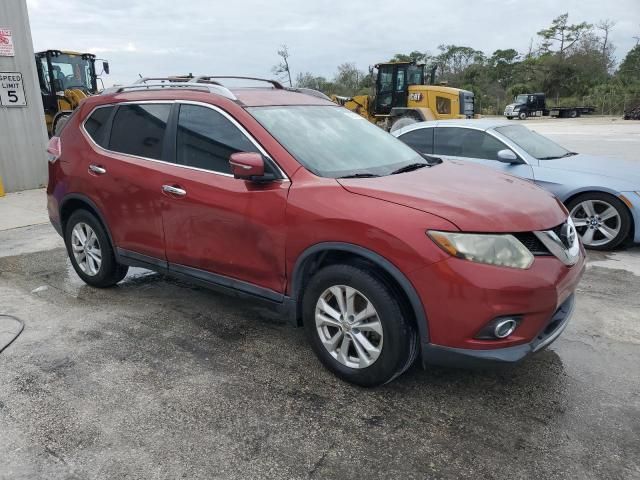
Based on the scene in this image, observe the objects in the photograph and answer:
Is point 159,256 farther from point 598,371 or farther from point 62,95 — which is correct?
point 62,95

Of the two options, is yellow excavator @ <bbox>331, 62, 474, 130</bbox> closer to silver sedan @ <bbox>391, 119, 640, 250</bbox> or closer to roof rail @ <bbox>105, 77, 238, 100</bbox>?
silver sedan @ <bbox>391, 119, 640, 250</bbox>

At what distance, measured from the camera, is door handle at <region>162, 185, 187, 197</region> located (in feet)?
12.2

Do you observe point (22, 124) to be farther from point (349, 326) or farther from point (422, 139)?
point (349, 326)

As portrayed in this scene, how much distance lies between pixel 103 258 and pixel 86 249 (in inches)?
11.7

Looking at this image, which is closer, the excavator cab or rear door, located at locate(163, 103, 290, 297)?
rear door, located at locate(163, 103, 290, 297)

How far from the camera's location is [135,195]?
4082 mm

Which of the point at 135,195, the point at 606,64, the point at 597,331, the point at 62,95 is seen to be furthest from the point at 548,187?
the point at 606,64

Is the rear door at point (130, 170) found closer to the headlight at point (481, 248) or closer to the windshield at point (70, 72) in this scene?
the headlight at point (481, 248)

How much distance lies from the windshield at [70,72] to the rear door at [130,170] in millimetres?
13275

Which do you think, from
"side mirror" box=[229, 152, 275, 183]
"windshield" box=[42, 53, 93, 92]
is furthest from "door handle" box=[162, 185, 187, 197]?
"windshield" box=[42, 53, 93, 92]

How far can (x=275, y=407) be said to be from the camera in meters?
2.96

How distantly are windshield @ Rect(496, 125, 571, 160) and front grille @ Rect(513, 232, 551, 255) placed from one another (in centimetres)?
394

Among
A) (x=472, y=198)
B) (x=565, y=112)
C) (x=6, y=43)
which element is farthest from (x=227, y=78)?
(x=565, y=112)

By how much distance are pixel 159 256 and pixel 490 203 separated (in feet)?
8.43
